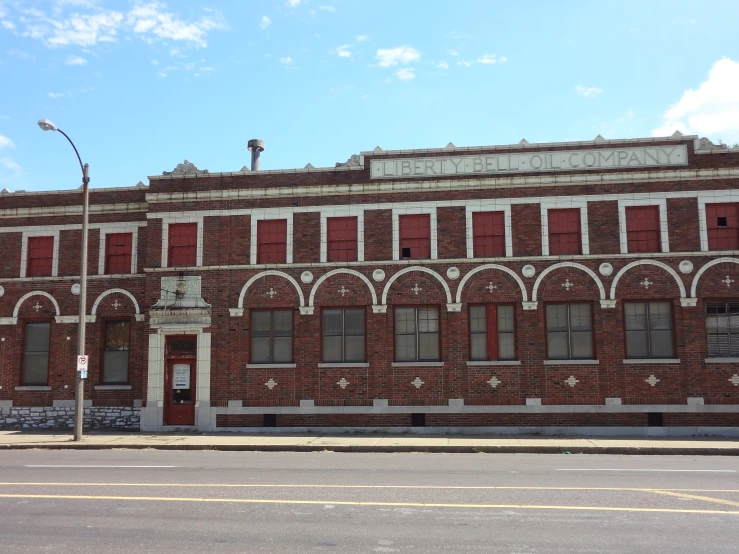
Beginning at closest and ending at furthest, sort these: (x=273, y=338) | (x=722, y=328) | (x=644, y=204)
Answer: (x=722, y=328)
(x=644, y=204)
(x=273, y=338)

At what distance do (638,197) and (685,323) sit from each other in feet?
13.5

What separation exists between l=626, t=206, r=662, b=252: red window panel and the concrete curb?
6.74m

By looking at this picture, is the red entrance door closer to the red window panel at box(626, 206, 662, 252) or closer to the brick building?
the brick building

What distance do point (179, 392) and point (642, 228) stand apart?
51.6 ft

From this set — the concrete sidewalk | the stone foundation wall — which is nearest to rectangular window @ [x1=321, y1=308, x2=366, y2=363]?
the concrete sidewalk

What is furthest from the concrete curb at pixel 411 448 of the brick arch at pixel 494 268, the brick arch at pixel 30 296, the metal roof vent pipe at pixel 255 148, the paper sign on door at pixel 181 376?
the metal roof vent pipe at pixel 255 148

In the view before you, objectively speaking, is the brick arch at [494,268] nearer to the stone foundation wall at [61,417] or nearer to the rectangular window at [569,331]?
the rectangular window at [569,331]

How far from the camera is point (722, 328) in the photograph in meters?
20.9

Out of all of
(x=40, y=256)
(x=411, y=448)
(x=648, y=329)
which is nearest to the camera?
(x=411, y=448)

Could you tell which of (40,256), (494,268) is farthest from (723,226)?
(40,256)

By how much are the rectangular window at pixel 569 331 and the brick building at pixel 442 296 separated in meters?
0.07

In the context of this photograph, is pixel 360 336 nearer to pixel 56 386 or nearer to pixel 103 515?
pixel 56 386

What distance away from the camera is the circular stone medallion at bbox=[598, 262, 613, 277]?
21.2m

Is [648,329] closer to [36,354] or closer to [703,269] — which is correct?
[703,269]
